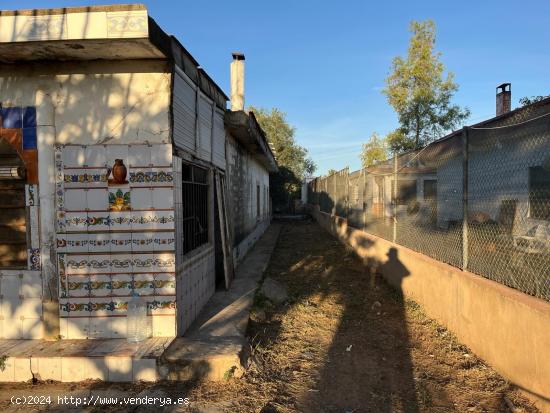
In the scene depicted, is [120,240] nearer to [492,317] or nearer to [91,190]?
[91,190]

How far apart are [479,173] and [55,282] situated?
4.75 m

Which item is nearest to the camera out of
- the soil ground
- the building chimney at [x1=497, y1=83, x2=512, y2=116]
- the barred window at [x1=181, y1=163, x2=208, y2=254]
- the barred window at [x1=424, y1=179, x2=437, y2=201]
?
the soil ground

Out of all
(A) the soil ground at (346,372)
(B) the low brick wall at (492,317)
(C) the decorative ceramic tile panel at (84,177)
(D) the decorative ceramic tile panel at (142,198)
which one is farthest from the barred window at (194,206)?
(B) the low brick wall at (492,317)

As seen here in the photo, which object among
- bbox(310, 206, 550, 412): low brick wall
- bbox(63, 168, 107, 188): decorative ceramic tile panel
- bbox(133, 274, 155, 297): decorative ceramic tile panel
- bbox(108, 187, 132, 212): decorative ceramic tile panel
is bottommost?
bbox(310, 206, 550, 412): low brick wall

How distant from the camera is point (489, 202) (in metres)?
4.28

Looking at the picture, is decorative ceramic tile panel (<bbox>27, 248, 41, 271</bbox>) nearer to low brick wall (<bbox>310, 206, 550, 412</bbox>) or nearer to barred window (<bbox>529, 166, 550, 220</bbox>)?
low brick wall (<bbox>310, 206, 550, 412</bbox>)

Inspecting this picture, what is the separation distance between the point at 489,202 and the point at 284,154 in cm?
3485

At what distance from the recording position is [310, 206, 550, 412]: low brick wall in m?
3.10

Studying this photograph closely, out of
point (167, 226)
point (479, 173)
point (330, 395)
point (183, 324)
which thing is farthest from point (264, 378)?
point (479, 173)

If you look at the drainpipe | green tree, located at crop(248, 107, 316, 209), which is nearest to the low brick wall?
the drainpipe

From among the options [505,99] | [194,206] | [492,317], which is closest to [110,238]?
[194,206]

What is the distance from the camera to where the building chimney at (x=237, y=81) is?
952 cm

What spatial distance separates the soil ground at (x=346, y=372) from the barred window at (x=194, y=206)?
1.37 meters

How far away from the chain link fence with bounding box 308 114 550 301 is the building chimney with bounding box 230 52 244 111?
442 cm
